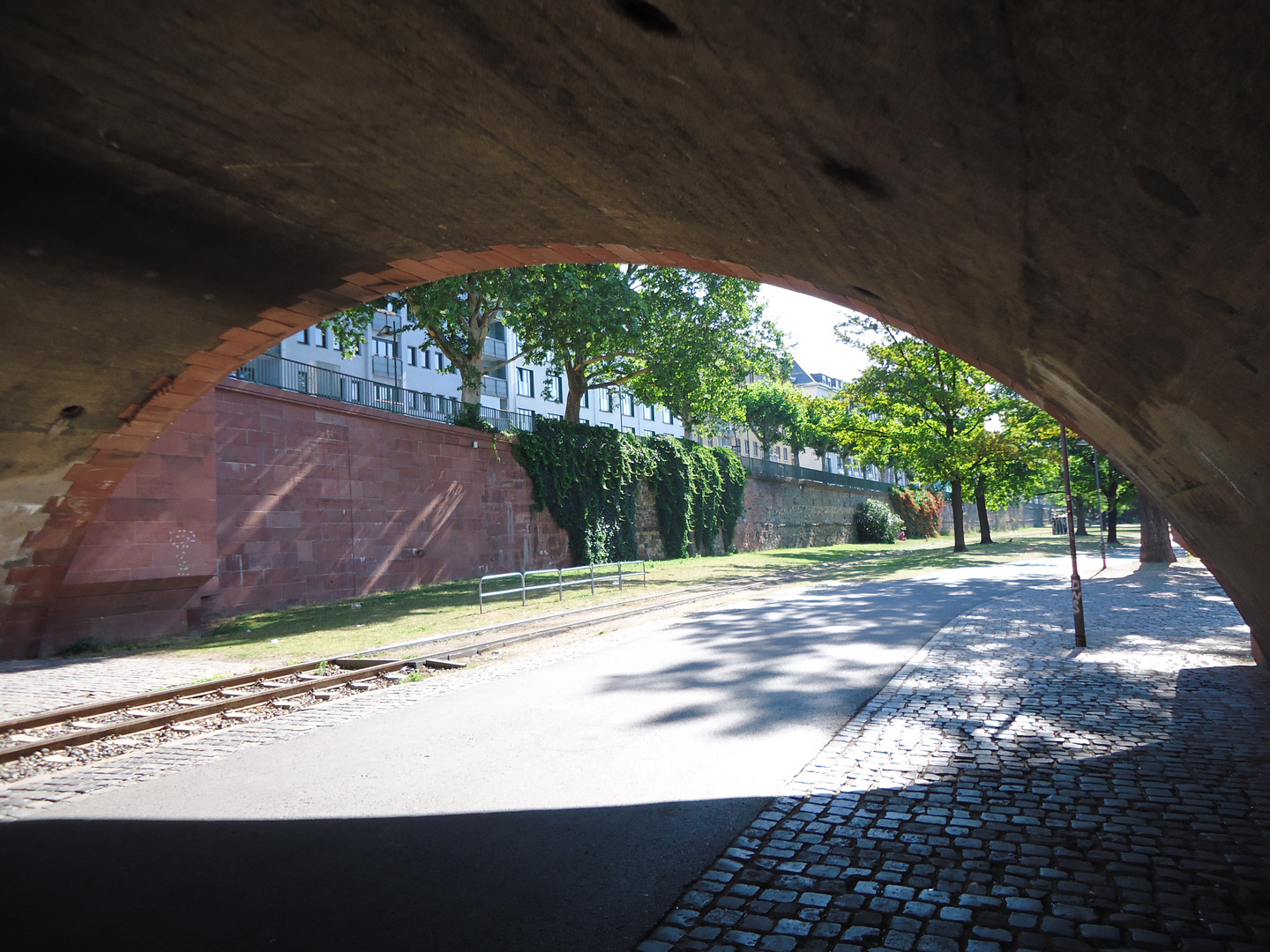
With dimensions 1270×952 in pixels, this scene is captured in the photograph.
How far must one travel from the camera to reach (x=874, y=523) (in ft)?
180

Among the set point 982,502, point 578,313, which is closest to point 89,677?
point 578,313

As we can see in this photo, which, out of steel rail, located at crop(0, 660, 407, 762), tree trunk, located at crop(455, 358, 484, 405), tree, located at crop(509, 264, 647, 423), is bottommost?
steel rail, located at crop(0, 660, 407, 762)

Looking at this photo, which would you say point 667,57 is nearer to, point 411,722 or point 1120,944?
point 1120,944

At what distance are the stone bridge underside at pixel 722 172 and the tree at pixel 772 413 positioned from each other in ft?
214

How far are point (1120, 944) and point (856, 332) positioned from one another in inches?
1302

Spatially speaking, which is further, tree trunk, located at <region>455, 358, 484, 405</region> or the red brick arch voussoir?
tree trunk, located at <region>455, 358, 484, 405</region>

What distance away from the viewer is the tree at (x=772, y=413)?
71.1m

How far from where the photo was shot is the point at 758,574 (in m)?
23.9

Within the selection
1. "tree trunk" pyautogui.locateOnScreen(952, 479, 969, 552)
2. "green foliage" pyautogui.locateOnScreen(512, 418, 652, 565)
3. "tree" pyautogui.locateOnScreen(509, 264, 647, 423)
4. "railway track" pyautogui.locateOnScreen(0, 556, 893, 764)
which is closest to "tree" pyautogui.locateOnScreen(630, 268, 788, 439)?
"tree" pyautogui.locateOnScreen(509, 264, 647, 423)

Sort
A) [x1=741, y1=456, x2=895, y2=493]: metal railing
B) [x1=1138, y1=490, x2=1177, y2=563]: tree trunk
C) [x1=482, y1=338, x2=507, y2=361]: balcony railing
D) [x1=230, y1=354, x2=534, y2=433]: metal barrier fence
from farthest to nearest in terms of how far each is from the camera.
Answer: [x1=482, y1=338, x2=507, y2=361]: balcony railing → [x1=741, y1=456, x2=895, y2=493]: metal railing → [x1=1138, y1=490, x2=1177, y2=563]: tree trunk → [x1=230, y1=354, x2=534, y2=433]: metal barrier fence

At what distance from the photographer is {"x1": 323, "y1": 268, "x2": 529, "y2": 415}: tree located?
22156mm

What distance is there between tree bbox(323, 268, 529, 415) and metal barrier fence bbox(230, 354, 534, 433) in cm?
109

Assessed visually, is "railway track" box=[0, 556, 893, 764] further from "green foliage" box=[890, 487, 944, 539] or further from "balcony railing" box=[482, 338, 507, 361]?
"green foliage" box=[890, 487, 944, 539]

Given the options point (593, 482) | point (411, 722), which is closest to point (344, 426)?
point (593, 482)
